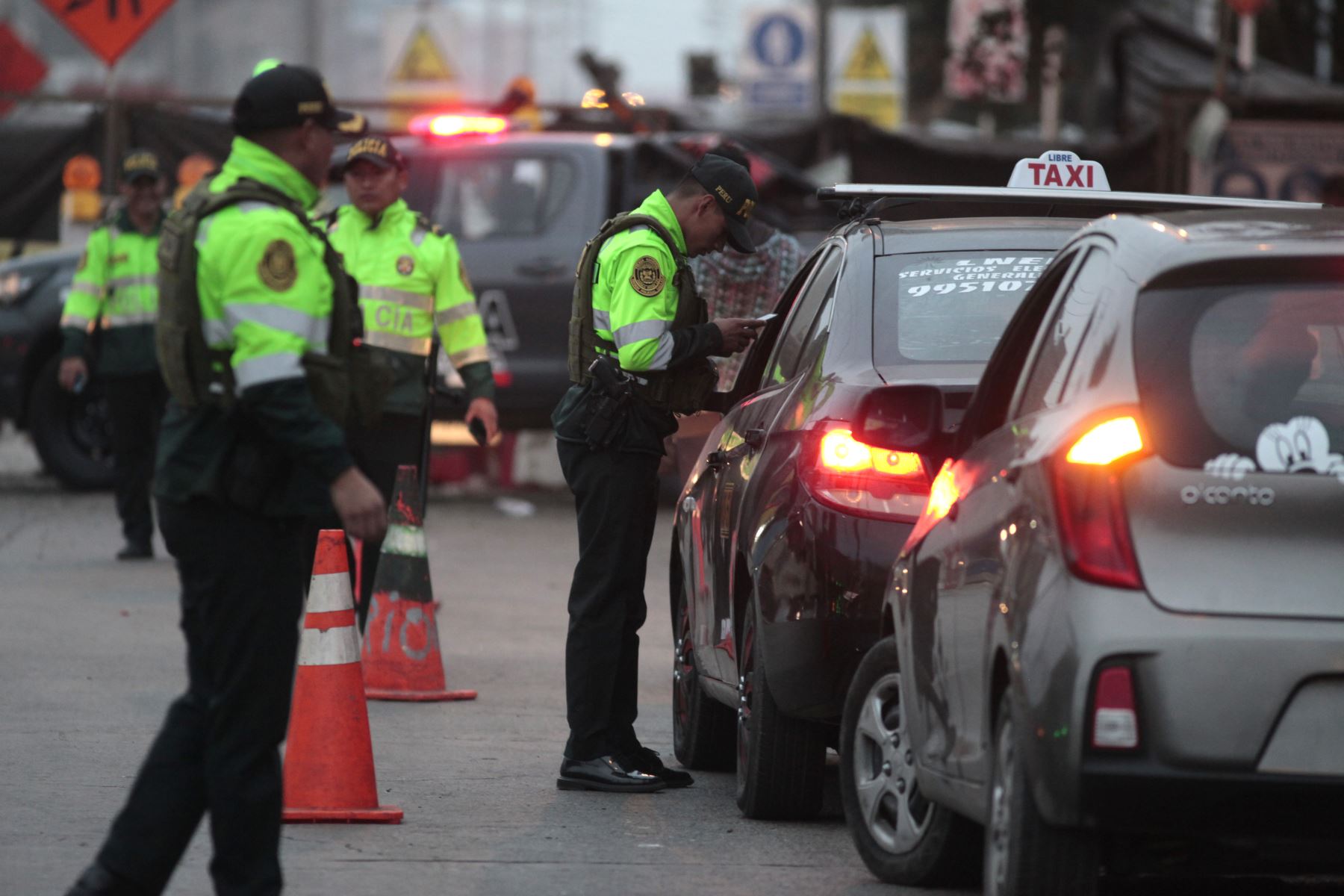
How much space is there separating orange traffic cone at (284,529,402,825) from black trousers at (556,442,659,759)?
94cm

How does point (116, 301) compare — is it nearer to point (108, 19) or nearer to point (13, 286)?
point (13, 286)

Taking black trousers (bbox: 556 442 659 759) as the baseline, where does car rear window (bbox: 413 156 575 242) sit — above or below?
above

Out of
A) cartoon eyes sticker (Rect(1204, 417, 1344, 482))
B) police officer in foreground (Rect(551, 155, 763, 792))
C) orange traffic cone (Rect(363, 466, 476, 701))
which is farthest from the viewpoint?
orange traffic cone (Rect(363, 466, 476, 701))

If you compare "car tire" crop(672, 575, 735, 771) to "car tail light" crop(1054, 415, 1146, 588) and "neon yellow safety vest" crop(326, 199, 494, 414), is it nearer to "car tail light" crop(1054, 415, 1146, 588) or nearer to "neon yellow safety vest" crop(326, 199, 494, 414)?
"neon yellow safety vest" crop(326, 199, 494, 414)

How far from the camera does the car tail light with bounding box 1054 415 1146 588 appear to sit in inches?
171

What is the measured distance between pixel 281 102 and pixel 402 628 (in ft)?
13.6

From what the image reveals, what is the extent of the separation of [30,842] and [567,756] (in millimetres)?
1760

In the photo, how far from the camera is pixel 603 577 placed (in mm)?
7320

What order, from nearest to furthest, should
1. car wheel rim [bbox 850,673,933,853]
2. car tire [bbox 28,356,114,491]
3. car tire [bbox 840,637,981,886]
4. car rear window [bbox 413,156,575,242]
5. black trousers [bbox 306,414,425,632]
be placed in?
car tire [bbox 840,637,981,886], car wheel rim [bbox 850,673,933,853], black trousers [bbox 306,414,425,632], car rear window [bbox 413,156,575,242], car tire [bbox 28,356,114,491]

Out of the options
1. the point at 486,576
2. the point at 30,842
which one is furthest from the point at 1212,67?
the point at 30,842

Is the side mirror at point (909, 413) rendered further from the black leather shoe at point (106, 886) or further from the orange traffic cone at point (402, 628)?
the orange traffic cone at point (402, 628)

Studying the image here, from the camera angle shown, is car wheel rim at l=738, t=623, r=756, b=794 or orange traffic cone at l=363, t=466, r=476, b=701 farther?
orange traffic cone at l=363, t=466, r=476, b=701

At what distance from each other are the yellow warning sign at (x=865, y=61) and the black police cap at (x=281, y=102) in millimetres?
21646

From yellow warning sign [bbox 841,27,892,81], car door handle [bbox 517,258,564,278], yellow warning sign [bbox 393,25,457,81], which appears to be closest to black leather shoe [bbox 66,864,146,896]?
car door handle [bbox 517,258,564,278]
